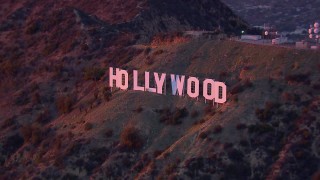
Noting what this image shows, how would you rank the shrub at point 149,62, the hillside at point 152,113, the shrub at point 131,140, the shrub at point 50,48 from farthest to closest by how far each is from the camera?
the shrub at point 50,48 → the shrub at point 149,62 → the shrub at point 131,140 → the hillside at point 152,113

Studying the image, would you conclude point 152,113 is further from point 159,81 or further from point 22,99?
point 22,99

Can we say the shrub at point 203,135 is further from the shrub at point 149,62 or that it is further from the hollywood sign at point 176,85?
the shrub at point 149,62

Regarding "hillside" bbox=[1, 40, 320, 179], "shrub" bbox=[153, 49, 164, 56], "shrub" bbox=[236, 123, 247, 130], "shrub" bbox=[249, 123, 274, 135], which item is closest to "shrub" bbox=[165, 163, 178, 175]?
"hillside" bbox=[1, 40, 320, 179]

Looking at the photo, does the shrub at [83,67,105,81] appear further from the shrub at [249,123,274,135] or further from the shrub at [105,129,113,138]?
the shrub at [249,123,274,135]

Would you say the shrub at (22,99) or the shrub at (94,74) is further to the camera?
the shrub at (22,99)

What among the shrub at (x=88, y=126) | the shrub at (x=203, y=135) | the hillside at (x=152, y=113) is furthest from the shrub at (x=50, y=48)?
the shrub at (x=203, y=135)

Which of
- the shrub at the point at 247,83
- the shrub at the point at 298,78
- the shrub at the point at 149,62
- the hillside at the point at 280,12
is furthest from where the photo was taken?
the hillside at the point at 280,12
